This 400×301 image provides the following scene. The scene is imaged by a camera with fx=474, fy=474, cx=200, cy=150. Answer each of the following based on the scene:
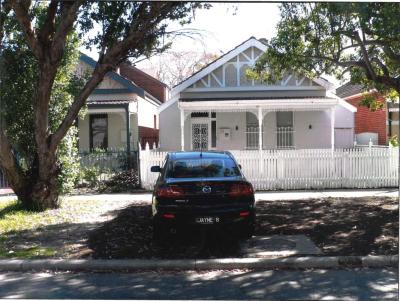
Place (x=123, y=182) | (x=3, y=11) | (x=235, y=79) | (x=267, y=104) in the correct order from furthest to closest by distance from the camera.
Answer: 1. (x=235, y=79)
2. (x=267, y=104)
3. (x=123, y=182)
4. (x=3, y=11)

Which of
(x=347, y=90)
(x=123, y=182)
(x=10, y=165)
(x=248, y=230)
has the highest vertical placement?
(x=347, y=90)

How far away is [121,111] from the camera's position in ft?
50.8

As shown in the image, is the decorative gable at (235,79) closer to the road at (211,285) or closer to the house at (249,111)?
the house at (249,111)

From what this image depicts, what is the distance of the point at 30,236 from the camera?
29.2ft

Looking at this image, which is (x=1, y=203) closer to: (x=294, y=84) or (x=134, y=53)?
(x=134, y=53)

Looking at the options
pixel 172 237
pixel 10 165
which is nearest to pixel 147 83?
pixel 10 165

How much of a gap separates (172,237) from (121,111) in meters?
8.09

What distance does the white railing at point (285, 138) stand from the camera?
15219mm

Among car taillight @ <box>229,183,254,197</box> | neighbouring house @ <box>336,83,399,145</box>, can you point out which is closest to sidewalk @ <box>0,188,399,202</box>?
neighbouring house @ <box>336,83,399,145</box>

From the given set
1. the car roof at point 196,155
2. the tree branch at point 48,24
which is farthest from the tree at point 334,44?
the tree branch at point 48,24

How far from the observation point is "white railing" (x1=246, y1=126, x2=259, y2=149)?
15.0 meters

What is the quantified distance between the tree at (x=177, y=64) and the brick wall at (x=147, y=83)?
2.59ft

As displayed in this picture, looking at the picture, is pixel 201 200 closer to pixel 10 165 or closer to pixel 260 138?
pixel 10 165

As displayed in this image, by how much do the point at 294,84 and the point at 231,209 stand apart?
34.3 ft
